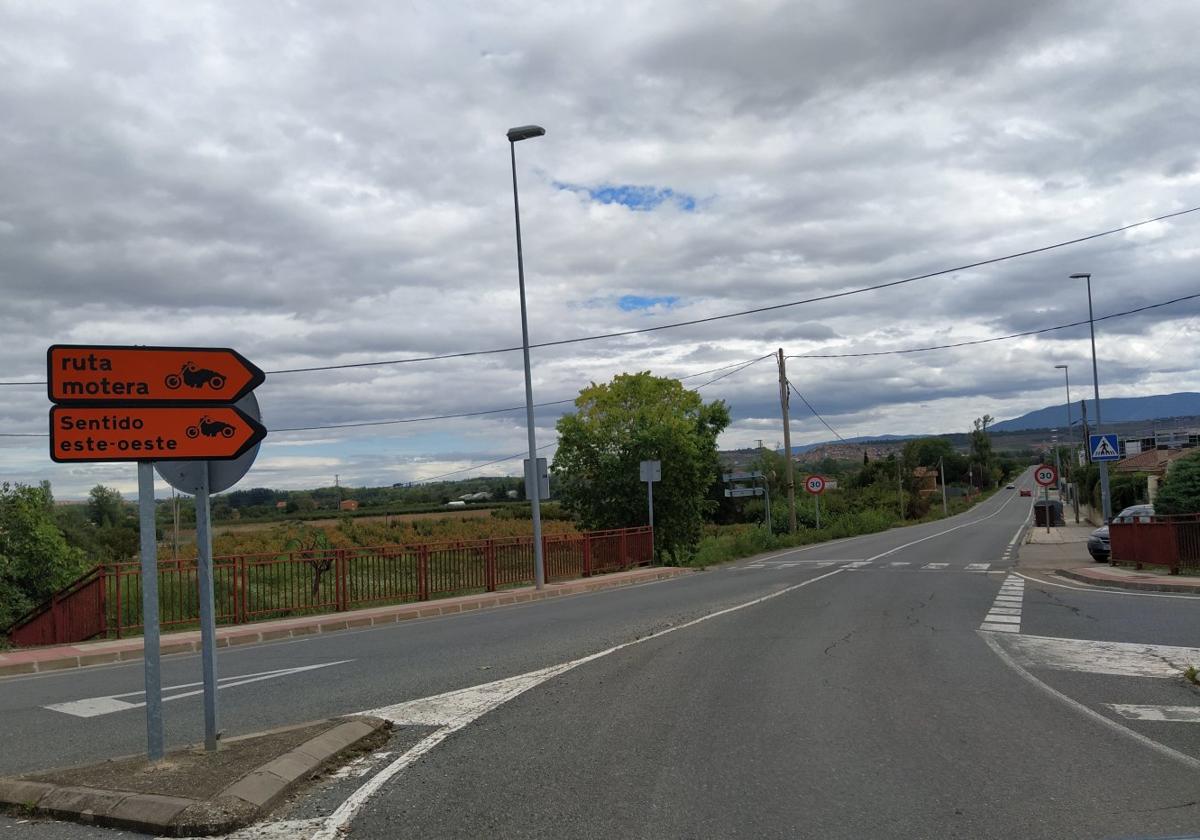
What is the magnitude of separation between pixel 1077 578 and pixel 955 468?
505ft

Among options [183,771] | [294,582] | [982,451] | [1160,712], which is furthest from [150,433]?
[982,451]

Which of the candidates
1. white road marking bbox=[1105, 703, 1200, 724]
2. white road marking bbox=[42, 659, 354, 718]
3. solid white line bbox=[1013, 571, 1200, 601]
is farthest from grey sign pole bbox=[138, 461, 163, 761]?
solid white line bbox=[1013, 571, 1200, 601]

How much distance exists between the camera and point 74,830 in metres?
5.27

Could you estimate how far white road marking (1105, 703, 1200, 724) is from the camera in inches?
301

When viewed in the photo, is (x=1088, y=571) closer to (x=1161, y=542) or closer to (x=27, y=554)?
(x=1161, y=542)

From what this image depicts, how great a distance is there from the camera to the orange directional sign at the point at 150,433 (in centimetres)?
596

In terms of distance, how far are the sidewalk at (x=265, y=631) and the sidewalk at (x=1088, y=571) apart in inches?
449

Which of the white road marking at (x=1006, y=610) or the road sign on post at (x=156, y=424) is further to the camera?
the white road marking at (x=1006, y=610)

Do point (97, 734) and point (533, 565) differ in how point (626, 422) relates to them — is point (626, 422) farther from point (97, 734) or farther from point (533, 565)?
point (97, 734)

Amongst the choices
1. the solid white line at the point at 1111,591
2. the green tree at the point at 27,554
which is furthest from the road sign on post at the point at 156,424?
the solid white line at the point at 1111,591

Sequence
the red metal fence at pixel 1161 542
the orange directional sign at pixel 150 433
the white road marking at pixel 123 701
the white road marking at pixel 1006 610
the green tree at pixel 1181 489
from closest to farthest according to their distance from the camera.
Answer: the orange directional sign at pixel 150 433 → the white road marking at pixel 123 701 → the white road marking at pixel 1006 610 → the red metal fence at pixel 1161 542 → the green tree at pixel 1181 489

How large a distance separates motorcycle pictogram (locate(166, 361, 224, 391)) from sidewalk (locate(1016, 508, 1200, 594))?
18287mm

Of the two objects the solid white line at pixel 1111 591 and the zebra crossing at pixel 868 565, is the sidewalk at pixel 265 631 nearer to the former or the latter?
the zebra crossing at pixel 868 565

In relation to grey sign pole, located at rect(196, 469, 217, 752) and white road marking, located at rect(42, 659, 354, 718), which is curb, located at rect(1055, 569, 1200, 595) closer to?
white road marking, located at rect(42, 659, 354, 718)
